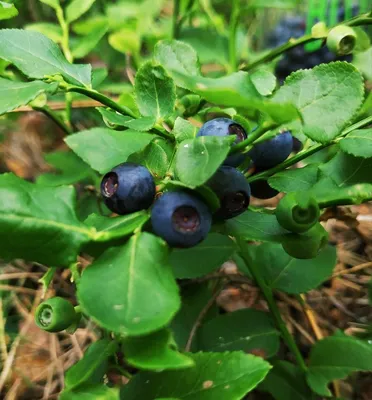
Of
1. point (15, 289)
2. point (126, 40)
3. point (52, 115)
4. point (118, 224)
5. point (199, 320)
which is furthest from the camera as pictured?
point (126, 40)

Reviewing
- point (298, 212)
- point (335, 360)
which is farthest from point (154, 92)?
point (335, 360)

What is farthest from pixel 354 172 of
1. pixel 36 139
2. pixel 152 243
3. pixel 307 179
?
pixel 36 139

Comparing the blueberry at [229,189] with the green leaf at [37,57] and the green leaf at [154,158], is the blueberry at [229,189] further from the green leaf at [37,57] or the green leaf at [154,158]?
the green leaf at [37,57]

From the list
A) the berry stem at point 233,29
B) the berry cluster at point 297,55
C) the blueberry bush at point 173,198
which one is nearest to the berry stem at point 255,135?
the blueberry bush at point 173,198

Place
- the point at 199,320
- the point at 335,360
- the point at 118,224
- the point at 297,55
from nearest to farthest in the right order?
the point at 118,224
the point at 335,360
the point at 199,320
the point at 297,55

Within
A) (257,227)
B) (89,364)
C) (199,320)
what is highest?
(257,227)

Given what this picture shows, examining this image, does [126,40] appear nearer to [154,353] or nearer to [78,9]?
[78,9]
